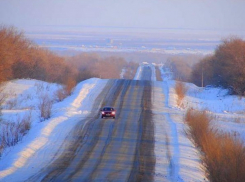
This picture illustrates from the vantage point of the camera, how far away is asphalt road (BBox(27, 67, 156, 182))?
15.8m

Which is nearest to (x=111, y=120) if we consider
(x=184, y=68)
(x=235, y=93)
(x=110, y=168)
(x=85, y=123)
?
(x=85, y=123)

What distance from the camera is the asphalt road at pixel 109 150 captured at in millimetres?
15836

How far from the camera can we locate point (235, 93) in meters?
46.3

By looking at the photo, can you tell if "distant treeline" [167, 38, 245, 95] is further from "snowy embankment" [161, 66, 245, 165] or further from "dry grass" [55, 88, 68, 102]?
"dry grass" [55, 88, 68, 102]

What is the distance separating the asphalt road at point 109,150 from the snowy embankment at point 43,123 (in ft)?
2.27

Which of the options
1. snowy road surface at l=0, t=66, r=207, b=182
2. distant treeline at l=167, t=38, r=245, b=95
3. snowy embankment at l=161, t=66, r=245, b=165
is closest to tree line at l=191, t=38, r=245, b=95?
distant treeline at l=167, t=38, r=245, b=95

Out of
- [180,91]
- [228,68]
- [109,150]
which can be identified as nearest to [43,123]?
[109,150]

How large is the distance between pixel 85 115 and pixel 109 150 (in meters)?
10.5

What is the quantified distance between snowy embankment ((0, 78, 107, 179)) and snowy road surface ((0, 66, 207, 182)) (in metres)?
0.28

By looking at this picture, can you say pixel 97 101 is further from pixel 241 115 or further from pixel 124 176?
pixel 124 176

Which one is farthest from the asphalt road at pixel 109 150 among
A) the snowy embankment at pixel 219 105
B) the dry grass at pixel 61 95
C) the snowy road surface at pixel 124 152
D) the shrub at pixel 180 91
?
the dry grass at pixel 61 95

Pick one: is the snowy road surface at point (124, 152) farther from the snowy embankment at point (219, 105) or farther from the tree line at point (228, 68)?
the tree line at point (228, 68)

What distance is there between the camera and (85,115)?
30188 millimetres

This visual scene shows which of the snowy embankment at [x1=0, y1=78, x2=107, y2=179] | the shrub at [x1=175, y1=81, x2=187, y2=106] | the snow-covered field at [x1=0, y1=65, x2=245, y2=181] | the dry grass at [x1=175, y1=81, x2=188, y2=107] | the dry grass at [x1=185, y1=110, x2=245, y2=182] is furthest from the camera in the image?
the shrub at [x1=175, y1=81, x2=187, y2=106]
